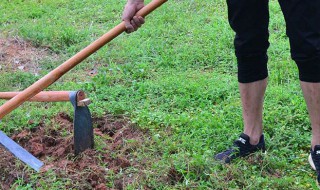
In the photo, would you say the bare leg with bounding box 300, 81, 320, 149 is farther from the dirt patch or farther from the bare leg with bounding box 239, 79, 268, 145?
the dirt patch

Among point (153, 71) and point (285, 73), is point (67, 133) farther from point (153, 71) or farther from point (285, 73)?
point (285, 73)

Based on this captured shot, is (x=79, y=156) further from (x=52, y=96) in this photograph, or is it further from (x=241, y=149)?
(x=241, y=149)

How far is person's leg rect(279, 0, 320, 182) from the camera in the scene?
8.98 ft

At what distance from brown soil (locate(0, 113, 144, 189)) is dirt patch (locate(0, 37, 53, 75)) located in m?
1.43

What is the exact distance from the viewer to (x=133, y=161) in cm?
341

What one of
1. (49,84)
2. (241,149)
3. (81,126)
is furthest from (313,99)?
(49,84)

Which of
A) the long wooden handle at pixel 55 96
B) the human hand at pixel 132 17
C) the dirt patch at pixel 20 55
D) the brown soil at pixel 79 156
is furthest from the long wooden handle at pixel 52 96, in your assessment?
the dirt patch at pixel 20 55

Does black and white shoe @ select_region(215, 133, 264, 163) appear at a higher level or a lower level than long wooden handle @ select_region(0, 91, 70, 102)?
lower

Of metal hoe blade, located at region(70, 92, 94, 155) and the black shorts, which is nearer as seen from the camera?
the black shorts

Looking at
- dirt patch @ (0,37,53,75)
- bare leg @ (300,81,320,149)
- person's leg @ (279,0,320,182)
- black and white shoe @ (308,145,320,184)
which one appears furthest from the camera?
dirt patch @ (0,37,53,75)

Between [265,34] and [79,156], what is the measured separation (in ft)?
4.40

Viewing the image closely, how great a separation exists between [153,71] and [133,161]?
1662 mm

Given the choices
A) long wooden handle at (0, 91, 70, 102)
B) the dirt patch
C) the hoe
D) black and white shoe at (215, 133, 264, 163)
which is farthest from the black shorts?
the dirt patch

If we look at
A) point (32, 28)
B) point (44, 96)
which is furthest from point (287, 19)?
point (32, 28)
